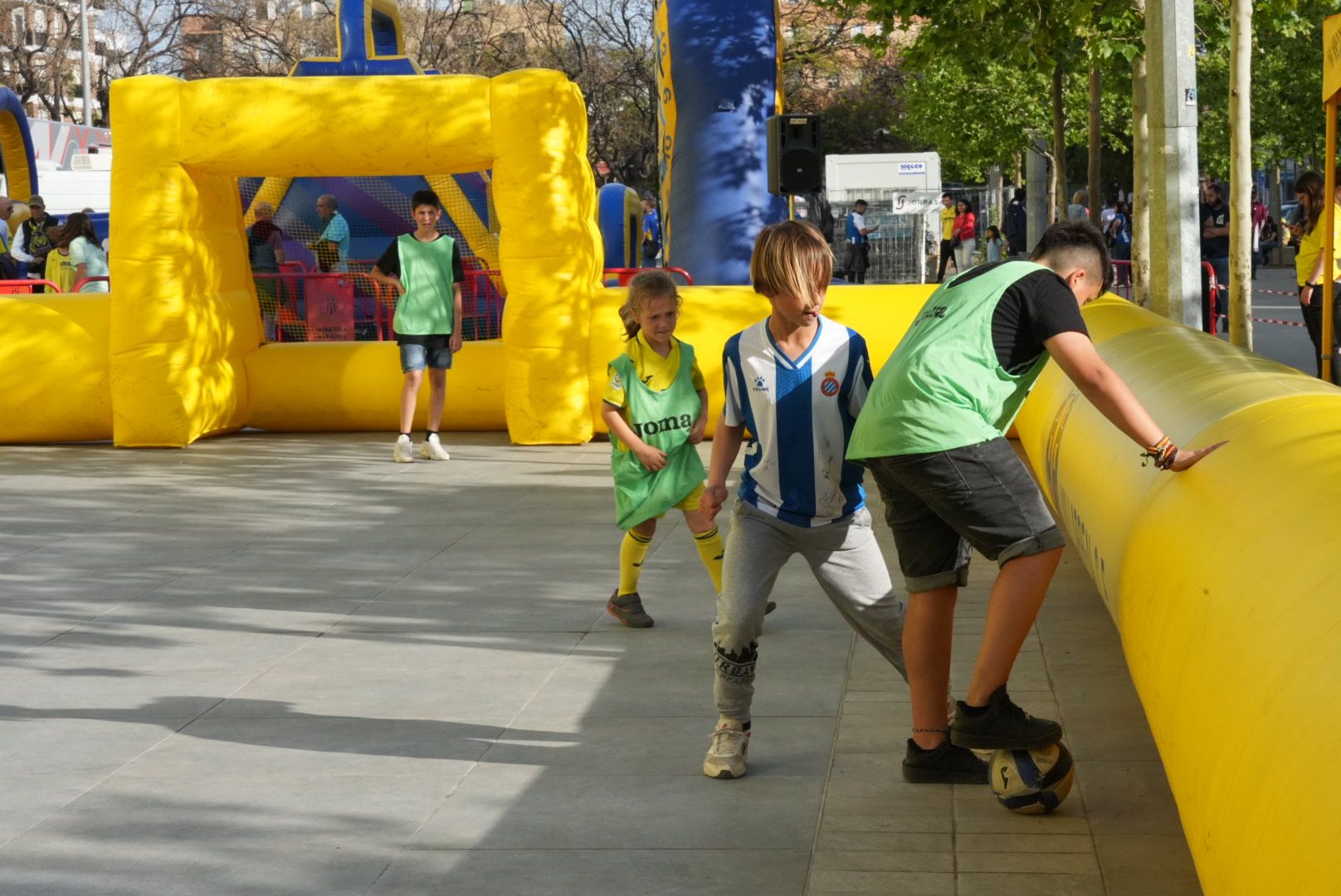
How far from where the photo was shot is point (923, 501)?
4.46m

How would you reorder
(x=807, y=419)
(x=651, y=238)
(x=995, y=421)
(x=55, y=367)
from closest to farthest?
(x=995, y=421) < (x=807, y=419) < (x=55, y=367) < (x=651, y=238)

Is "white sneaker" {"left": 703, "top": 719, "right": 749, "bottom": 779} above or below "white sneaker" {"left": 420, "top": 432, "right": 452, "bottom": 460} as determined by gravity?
below

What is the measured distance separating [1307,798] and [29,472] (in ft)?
35.6

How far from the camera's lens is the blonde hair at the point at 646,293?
6.32 metres

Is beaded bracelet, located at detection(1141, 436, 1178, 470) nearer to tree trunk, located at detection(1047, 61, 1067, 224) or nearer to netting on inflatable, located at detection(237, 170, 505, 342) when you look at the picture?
netting on inflatable, located at detection(237, 170, 505, 342)

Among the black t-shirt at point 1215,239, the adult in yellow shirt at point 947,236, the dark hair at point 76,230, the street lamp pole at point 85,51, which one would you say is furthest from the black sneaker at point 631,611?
the street lamp pole at point 85,51

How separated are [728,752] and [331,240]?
48.5 feet

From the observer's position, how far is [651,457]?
20.7ft

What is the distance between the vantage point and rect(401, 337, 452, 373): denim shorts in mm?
11789

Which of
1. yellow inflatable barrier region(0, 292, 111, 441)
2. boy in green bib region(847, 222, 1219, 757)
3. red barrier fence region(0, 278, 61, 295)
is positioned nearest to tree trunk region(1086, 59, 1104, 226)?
red barrier fence region(0, 278, 61, 295)

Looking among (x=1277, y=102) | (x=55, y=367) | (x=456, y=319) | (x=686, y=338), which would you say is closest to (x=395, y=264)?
(x=456, y=319)

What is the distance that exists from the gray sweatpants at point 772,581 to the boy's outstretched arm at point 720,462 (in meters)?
0.08

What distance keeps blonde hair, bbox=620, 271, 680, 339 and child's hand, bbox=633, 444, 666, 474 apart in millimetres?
477

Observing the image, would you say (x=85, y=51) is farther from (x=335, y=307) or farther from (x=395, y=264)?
(x=395, y=264)
